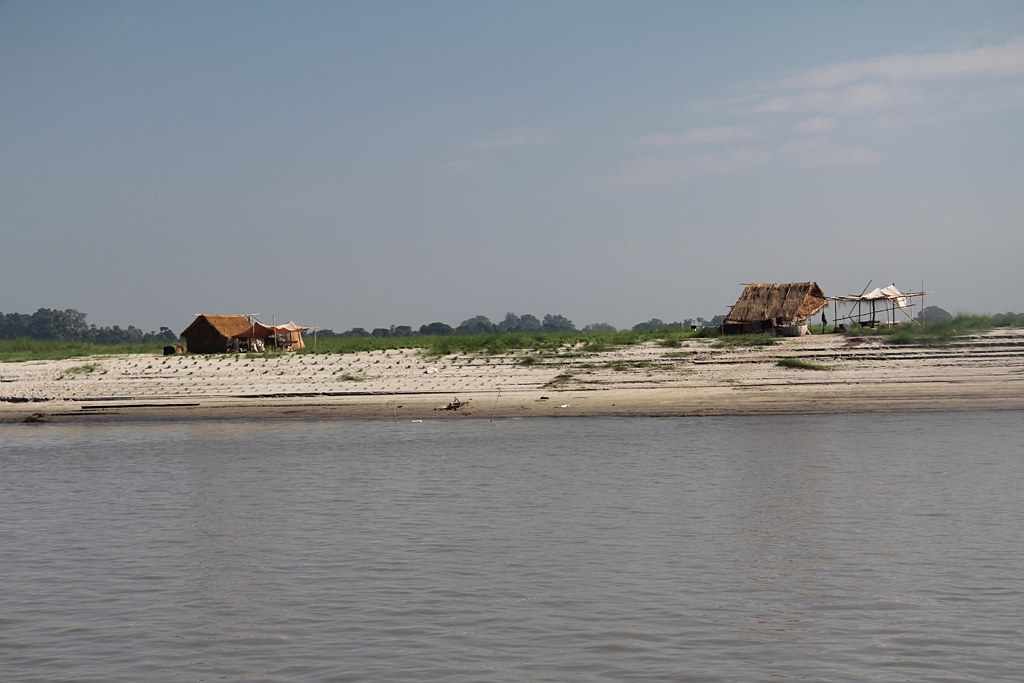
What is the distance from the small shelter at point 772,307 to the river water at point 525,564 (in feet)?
91.8

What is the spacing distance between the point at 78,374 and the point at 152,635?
27865 millimetres

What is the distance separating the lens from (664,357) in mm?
29750

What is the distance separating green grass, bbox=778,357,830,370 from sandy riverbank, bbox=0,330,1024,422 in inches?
12.6

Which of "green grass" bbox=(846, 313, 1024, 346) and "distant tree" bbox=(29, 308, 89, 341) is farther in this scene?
"distant tree" bbox=(29, 308, 89, 341)

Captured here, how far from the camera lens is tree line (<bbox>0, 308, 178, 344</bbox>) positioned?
315 feet

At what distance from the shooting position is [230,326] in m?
46.4

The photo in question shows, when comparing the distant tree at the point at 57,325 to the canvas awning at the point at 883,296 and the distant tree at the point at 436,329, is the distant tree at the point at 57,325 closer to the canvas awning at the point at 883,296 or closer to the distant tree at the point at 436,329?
the distant tree at the point at 436,329

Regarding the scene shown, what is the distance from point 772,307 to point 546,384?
22.8m

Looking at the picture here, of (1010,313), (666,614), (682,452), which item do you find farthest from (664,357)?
(666,614)

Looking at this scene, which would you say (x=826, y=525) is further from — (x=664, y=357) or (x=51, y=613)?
(x=664, y=357)

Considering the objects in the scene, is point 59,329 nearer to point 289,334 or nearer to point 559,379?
point 289,334

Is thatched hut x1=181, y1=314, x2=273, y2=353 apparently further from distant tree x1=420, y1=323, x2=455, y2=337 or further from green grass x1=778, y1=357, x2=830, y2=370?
distant tree x1=420, y1=323, x2=455, y2=337

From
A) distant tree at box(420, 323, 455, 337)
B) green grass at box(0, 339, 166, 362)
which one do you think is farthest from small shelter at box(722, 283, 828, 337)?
distant tree at box(420, 323, 455, 337)

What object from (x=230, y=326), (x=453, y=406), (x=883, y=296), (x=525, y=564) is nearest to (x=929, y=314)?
(x=883, y=296)
